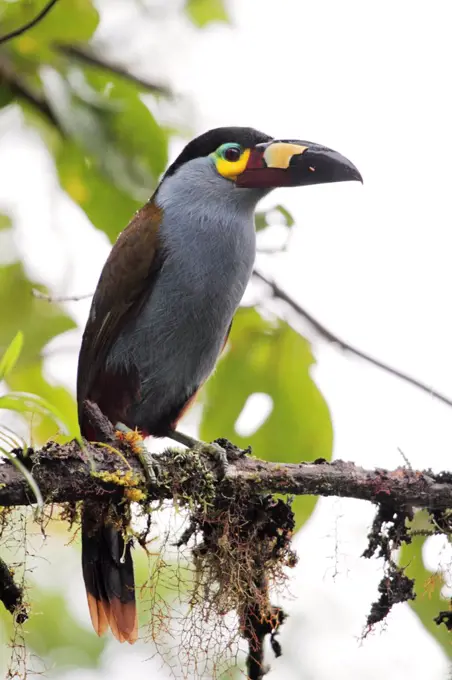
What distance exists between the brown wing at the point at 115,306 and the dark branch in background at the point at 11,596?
1.08m

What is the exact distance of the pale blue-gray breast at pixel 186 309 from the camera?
288cm

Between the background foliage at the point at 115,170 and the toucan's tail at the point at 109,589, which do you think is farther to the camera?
the toucan's tail at the point at 109,589

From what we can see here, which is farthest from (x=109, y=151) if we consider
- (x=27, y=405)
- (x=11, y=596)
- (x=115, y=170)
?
(x=11, y=596)

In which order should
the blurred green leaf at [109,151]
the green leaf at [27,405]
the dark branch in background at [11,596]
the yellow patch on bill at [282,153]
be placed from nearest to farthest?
the green leaf at [27,405] < the dark branch in background at [11,596] < the blurred green leaf at [109,151] < the yellow patch on bill at [282,153]

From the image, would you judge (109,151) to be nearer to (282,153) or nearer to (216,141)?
(282,153)

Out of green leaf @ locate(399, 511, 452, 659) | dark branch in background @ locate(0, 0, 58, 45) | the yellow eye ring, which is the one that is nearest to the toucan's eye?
the yellow eye ring

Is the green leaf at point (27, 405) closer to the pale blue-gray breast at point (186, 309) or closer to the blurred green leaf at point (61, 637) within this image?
the pale blue-gray breast at point (186, 309)

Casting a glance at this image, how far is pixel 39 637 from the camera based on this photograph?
4.57 m

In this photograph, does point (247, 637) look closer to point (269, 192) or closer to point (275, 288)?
point (275, 288)

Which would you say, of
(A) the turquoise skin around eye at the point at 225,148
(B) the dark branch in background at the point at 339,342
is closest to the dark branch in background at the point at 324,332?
(B) the dark branch in background at the point at 339,342

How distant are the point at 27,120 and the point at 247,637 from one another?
4.66ft

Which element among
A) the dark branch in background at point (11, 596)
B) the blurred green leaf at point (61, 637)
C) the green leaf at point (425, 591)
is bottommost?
the blurred green leaf at point (61, 637)

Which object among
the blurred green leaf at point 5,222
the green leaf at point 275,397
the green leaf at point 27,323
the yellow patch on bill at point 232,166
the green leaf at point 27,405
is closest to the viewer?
the green leaf at point 27,405

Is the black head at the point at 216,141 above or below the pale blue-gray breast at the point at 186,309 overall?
above
